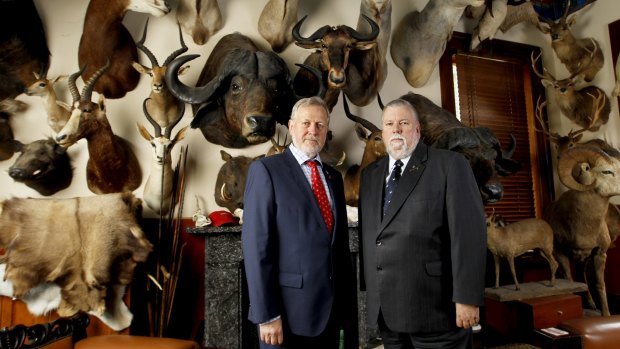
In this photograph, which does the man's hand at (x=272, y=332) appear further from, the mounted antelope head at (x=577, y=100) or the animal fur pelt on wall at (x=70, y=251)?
the mounted antelope head at (x=577, y=100)

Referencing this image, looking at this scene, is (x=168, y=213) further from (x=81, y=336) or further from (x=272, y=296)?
(x=272, y=296)

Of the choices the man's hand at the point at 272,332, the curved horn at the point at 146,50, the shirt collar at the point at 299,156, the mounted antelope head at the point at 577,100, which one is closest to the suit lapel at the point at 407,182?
the shirt collar at the point at 299,156

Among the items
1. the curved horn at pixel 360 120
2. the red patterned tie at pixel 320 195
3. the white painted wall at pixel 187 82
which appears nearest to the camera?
the red patterned tie at pixel 320 195

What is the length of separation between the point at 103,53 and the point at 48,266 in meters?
1.78

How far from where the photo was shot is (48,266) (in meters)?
2.54

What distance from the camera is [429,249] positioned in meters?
1.70

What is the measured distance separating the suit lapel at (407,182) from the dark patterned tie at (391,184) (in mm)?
36

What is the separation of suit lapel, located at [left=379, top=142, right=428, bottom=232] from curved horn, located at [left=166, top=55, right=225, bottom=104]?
6.08 ft

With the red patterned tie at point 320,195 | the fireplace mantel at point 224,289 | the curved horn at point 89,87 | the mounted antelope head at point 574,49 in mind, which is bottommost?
the fireplace mantel at point 224,289

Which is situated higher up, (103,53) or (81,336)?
(103,53)

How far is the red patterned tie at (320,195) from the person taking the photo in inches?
69.3

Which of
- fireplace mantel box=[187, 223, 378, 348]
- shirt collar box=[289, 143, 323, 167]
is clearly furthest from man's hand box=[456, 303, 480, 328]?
fireplace mantel box=[187, 223, 378, 348]

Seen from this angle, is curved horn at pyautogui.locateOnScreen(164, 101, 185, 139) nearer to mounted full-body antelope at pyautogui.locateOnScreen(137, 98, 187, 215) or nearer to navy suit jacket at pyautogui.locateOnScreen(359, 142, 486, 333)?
mounted full-body antelope at pyautogui.locateOnScreen(137, 98, 187, 215)

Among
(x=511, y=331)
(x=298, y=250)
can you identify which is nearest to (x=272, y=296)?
(x=298, y=250)
